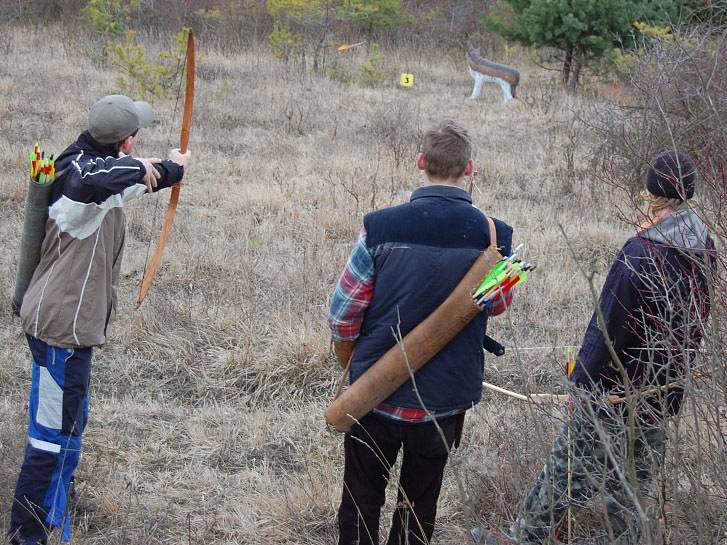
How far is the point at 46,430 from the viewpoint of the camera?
3342 mm

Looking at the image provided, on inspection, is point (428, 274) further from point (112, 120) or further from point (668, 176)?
point (112, 120)

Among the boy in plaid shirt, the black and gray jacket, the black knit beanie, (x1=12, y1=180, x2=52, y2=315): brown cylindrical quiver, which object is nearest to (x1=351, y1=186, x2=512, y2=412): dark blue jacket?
the boy in plaid shirt

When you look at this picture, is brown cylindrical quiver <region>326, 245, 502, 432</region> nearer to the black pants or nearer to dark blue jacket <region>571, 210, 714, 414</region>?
the black pants

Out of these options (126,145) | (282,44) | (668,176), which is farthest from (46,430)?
(282,44)

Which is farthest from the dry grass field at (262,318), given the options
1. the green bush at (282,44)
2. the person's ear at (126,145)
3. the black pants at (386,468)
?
the green bush at (282,44)

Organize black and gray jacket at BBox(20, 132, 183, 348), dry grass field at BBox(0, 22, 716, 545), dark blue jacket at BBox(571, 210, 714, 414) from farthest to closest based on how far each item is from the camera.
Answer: dry grass field at BBox(0, 22, 716, 545)
black and gray jacket at BBox(20, 132, 183, 348)
dark blue jacket at BBox(571, 210, 714, 414)

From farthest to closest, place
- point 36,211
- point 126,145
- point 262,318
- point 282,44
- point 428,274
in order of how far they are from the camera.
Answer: point 282,44 < point 262,318 < point 126,145 < point 36,211 < point 428,274

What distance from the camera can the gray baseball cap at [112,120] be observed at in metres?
3.29

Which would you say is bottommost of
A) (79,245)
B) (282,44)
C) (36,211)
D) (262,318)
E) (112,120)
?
(282,44)

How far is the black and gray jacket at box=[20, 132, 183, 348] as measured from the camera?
10.6ft

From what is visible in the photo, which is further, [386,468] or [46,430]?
[46,430]

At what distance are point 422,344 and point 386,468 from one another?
0.50m

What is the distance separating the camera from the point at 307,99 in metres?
14.1

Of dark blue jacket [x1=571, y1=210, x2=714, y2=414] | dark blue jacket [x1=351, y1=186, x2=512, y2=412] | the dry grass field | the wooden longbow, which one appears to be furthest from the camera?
the wooden longbow
